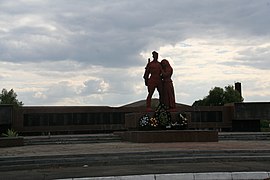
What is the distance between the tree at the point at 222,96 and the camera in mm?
75438

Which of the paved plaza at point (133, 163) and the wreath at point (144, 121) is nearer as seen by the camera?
the paved plaza at point (133, 163)

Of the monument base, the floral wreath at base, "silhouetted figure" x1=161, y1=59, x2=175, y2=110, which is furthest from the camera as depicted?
"silhouetted figure" x1=161, y1=59, x2=175, y2=110

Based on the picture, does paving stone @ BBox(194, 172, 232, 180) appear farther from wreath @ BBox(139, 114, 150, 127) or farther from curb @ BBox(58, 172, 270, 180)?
wreath @ BBox(139, 114, 150, 127)

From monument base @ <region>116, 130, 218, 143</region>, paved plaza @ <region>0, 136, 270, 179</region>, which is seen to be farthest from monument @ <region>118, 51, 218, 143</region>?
paved plaza @ <region>0, 136, 270, 179</region>

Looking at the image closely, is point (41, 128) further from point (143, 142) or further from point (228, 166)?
point (228, 166)

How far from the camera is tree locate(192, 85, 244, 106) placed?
75438mm

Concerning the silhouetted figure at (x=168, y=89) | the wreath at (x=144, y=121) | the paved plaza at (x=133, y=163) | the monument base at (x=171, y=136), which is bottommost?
the paved plaza at (x=133, y=163)

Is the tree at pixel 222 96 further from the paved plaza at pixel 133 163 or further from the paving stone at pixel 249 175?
the paving stone at pixel 249 175

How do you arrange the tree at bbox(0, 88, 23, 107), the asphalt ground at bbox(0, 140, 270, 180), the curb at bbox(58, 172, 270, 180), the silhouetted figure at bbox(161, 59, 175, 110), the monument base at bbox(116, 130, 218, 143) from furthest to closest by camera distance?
the tree at bbox(0, 88, 23, 107) < the silhouetted figure at bbox(161, 59, 175, 110) < the monument base at bbox(116, 130, 218, 143) < the asphalt ground at bbox(0, 140, 270, 180) < the curb at bbox(58, 172, 270, 180)

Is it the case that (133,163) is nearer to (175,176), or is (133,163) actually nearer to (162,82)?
(175,176)

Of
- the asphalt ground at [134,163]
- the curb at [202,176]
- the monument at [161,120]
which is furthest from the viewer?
the monument at [161,120]

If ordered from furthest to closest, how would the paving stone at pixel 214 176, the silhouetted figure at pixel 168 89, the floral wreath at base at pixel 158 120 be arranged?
the silhouetted figure at pixel 168 89, the floral wreath at base at pixel 158 120, the paving stone at pixel 214 176

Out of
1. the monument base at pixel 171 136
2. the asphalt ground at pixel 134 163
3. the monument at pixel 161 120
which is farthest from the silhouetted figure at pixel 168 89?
the asphalt ground at pixel 134 163

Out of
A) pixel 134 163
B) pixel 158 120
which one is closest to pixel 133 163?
pixel 134 163
